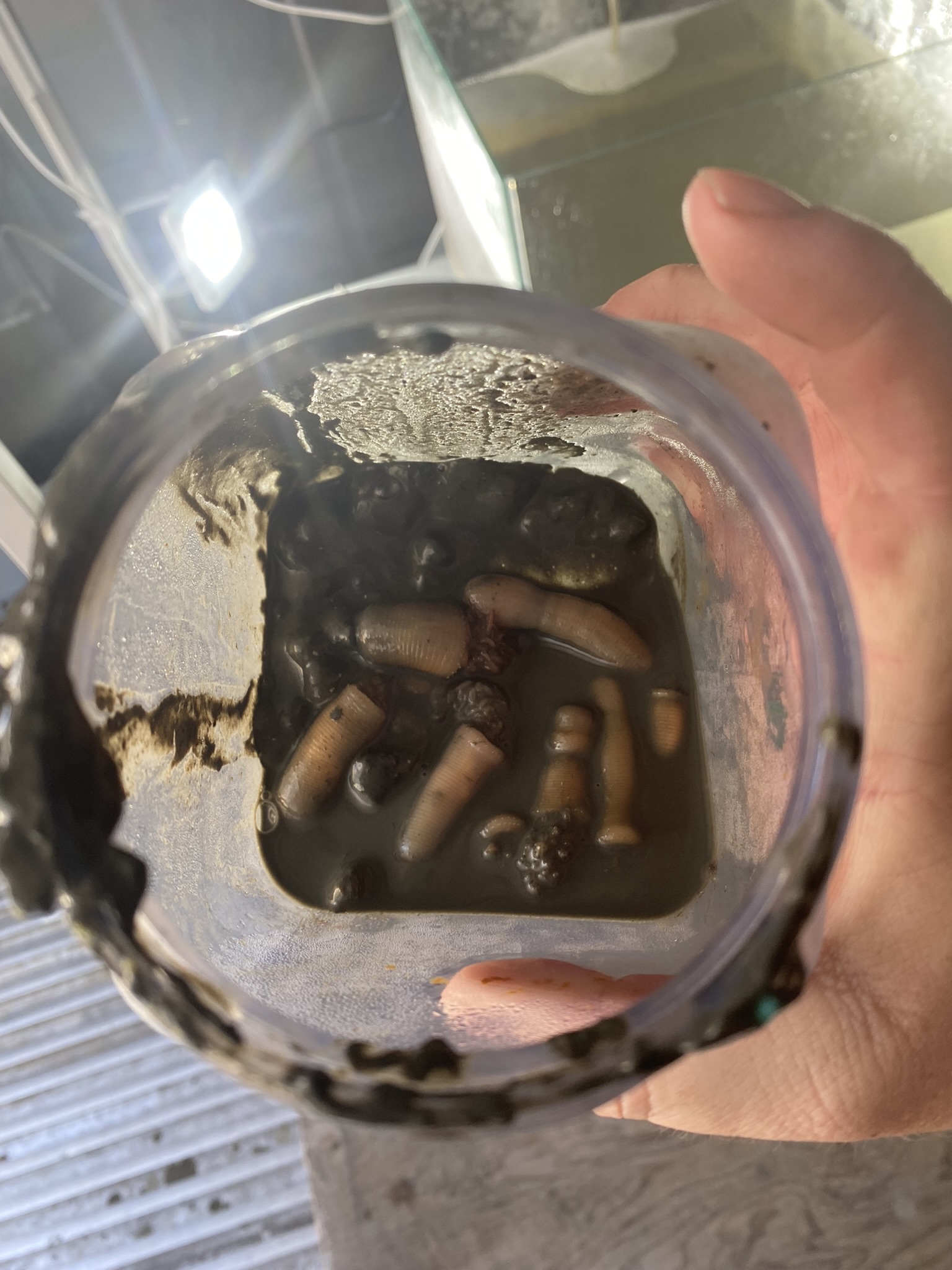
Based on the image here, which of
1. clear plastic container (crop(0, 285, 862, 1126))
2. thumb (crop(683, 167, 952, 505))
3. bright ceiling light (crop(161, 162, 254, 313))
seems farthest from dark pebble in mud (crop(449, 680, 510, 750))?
bright ceiling light (crop(161, 162, 254, 313))

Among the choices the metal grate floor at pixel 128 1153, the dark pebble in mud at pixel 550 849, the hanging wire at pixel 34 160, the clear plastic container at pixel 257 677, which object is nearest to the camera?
the clear plastic container at pixel 257 677

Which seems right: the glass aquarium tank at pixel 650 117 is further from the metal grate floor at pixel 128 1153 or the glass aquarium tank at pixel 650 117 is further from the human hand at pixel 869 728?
the metal grate floor at pixel 128 1153

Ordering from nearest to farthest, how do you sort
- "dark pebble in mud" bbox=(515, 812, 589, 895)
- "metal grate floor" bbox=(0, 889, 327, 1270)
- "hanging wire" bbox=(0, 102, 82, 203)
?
"dark pebble in mud" bbox=(515, 812, 589, 895), "metal grate floor" bbox=(0, 889, 327, 1270), "hanging wire" bbox=(0, 102, 82, 203)

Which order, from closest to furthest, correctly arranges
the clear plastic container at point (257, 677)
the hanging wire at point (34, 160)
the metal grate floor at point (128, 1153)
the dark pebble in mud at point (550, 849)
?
the clear plastic container at point (257, 677), the dark pebble in mud at point (550, 849), the metal grate floor at point (128, 1153), the hanging wire at point (34, 160)

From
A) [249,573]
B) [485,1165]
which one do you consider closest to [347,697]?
[249,573]

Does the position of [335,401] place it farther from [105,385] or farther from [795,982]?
[105,385]

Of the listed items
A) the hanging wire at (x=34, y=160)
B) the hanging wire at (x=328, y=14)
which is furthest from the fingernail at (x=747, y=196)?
the hanging wire at (x=34, y=160)

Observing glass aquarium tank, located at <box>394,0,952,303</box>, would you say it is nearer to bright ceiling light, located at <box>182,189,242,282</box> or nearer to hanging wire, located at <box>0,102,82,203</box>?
bright ceiling light, located at <box>182,189,242,282</box>

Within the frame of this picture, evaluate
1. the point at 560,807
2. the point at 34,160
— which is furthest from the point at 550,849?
the point at 34,160
